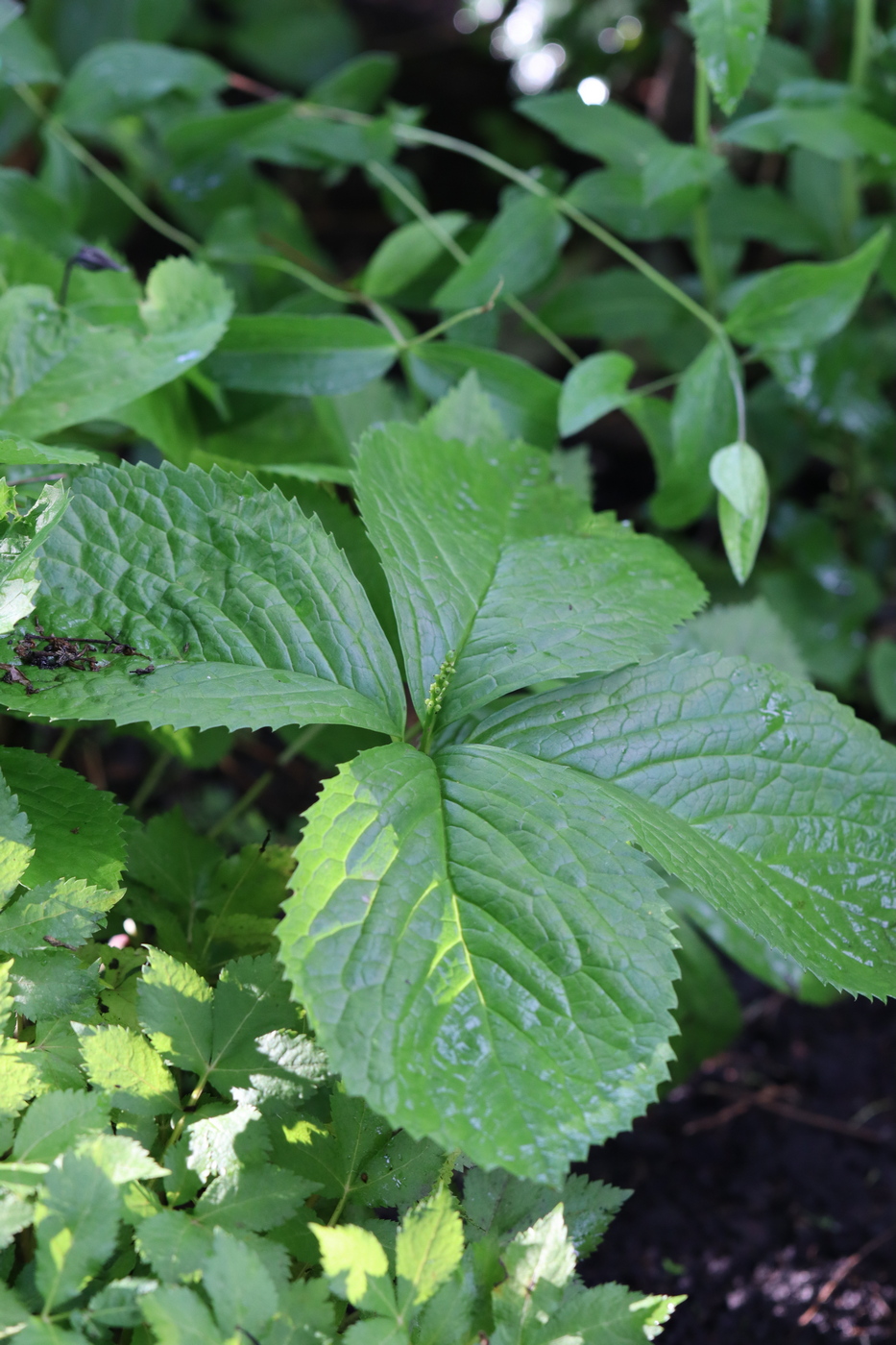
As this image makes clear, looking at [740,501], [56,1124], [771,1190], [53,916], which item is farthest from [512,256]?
[771,1190]

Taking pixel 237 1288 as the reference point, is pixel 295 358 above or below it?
above

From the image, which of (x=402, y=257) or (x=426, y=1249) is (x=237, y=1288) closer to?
(x=426, y=1249)

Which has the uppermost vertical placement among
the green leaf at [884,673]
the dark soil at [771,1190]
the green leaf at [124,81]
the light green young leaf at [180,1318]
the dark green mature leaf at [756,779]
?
the green leaf at [124,81]

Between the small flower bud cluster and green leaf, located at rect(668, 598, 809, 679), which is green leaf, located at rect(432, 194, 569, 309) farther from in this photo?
the small flower bud cluster

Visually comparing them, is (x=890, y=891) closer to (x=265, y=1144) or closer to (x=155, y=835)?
(x=265, y=1144)

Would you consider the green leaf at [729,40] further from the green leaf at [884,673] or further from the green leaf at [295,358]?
the green leaf at [884,673]

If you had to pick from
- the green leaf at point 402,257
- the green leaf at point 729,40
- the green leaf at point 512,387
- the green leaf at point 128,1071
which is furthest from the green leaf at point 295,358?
the green leaf at point 128,1071
